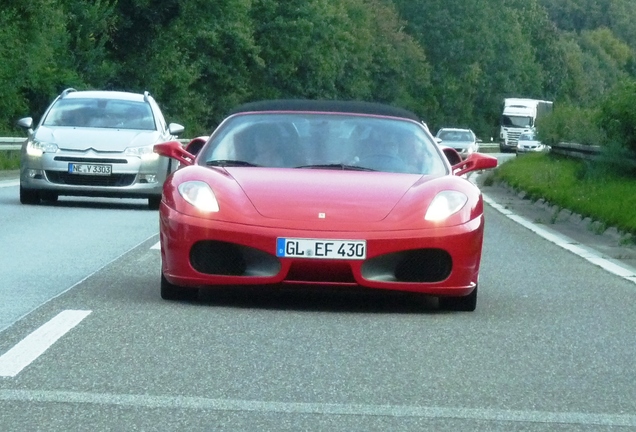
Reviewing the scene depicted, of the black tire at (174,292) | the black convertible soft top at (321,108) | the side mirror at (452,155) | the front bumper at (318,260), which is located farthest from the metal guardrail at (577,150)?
the black tire at (174,292)

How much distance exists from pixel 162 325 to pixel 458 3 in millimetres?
116745

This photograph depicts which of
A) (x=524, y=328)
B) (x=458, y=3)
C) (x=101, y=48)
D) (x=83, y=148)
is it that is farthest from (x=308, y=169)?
(x=458, y=3)

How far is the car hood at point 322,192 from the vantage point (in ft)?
28.4

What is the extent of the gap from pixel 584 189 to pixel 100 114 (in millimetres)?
7127

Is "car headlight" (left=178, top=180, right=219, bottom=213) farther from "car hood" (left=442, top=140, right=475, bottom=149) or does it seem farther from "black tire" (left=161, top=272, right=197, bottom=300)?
"car hood" (left=442, top=140, right=475, bottom=149)

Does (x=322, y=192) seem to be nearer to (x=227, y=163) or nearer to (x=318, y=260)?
(x=318, y=260)

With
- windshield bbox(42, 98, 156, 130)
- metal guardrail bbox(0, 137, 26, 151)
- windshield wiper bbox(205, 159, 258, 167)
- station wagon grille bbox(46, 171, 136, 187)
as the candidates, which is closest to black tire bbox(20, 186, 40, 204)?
station wagon grille bbox(46, 171, 136, 187)

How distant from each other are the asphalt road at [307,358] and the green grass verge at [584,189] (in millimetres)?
6533

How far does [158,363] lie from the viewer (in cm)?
669

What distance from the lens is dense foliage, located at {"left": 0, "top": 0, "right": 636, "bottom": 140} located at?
5216 centimetres

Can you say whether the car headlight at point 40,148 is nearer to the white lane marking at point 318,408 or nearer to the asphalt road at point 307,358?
the asphalt road at point 307,358

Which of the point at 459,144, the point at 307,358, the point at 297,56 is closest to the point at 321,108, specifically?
the point at 307,358

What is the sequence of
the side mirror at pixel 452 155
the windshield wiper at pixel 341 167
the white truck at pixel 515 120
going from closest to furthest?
1. the windshield wiper at pixel 341 167
2. the side mirror at pixel 452 155
3. the white truck at pixel 515 120

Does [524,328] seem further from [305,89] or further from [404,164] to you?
[305,89]
